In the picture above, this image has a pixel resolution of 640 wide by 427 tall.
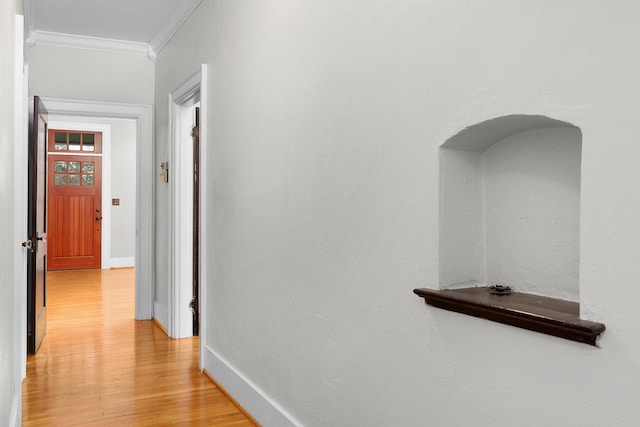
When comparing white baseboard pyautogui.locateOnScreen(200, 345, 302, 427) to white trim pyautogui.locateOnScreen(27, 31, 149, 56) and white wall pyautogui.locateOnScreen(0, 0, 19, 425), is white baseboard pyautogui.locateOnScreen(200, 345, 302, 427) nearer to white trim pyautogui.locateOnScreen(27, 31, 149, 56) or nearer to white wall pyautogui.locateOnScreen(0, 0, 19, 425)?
white wall pyautogui.locateOnScreen(0, 0, 19, 425)

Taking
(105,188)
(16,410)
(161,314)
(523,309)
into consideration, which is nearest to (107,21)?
(161,314)

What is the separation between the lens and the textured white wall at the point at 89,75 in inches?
199

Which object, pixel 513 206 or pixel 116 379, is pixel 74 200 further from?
Result: pixel 513 206

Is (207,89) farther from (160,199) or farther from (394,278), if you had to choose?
(394,278)

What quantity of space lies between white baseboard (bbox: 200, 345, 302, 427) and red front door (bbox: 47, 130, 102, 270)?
639cm

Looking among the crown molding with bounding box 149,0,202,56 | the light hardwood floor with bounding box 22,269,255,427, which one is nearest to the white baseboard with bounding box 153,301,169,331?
the light hardwood floor with bounding box 22,269,255,427

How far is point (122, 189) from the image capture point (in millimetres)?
9594

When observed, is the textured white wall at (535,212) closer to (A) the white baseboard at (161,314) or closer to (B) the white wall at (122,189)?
(A) the white baseboard at (161,314)

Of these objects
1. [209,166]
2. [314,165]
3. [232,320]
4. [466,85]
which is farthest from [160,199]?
[466,85]

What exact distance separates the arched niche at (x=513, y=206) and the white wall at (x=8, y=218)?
1.47 m

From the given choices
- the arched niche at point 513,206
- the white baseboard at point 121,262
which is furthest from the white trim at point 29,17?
the white baseboard at point 121,262

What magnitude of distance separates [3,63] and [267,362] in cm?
178

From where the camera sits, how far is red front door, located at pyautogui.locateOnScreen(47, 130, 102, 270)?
29.4ft

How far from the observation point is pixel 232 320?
10.6 feet
